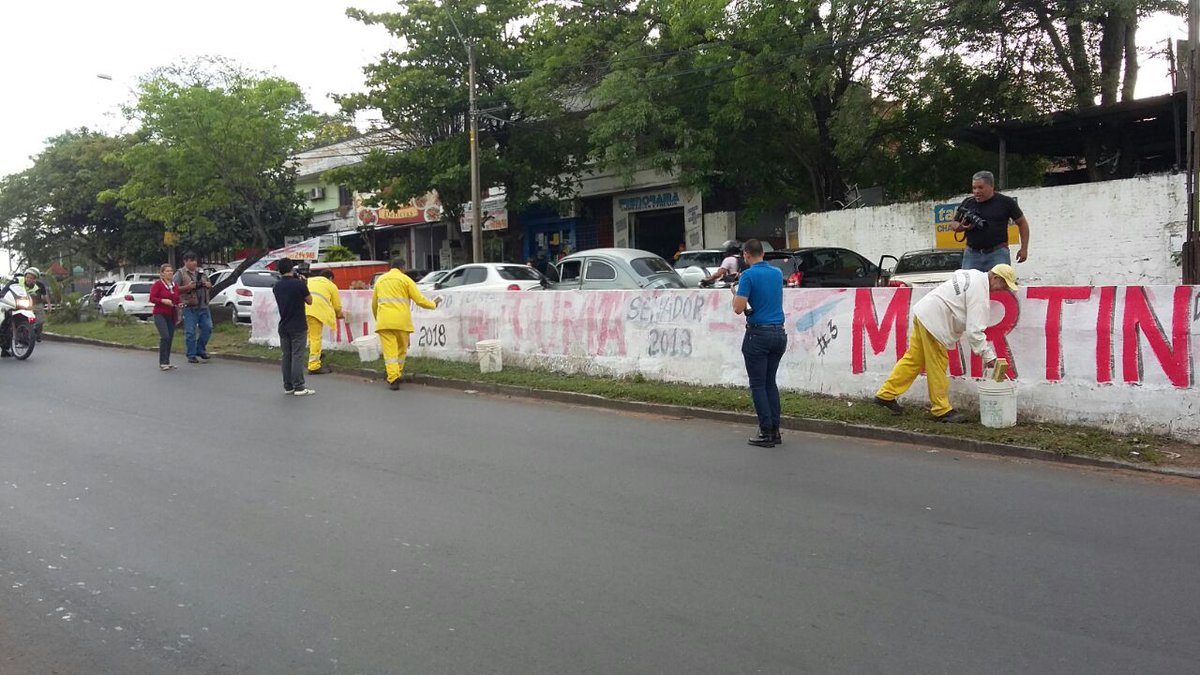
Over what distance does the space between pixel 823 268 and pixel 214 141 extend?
17.9 metres

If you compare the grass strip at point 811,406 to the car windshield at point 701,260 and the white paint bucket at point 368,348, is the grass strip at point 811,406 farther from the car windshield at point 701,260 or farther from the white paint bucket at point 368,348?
the car windshield at point 701,260

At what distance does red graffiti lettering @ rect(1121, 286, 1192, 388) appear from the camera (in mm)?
7383

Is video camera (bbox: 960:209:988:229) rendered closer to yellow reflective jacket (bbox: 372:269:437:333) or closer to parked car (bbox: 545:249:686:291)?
yellow reflective jacket (bbox: 372:269:437:333)

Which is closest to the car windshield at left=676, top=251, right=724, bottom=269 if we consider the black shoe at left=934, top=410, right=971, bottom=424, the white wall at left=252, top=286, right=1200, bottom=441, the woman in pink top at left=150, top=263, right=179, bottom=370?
the white wall at left=252, top=286, right=1200, bottom=441

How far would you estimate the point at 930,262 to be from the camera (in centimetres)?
1675

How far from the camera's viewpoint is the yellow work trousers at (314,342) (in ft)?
44.3

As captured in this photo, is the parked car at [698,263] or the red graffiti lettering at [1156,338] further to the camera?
the parked car at [698,263]

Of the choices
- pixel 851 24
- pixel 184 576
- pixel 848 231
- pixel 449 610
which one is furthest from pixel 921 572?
pixel 848 231

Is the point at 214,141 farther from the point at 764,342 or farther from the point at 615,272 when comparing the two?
the point at 764,342

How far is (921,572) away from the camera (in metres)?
4.57

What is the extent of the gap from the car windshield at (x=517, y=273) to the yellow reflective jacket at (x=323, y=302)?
4549 millimetres

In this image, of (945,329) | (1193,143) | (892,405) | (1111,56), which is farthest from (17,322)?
(1111,56)

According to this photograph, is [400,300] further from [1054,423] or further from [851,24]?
[851,24]

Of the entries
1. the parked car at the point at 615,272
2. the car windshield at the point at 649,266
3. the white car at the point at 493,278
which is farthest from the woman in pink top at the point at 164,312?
the car windshield at the point at 649,266
